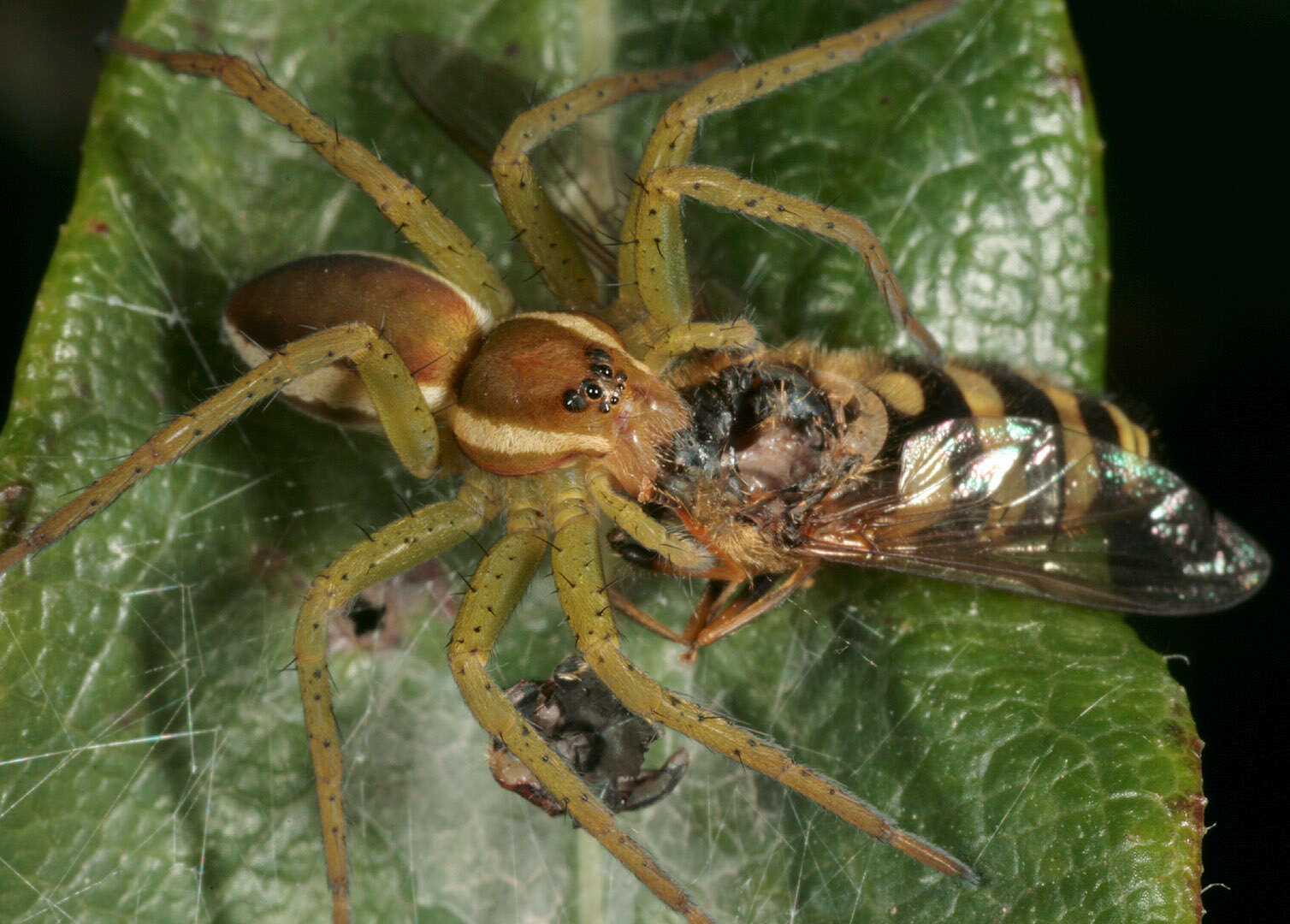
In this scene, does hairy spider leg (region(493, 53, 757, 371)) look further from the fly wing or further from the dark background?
the dark background

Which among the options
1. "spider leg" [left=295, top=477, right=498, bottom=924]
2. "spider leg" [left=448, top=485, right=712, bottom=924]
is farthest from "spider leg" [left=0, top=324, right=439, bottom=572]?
"spider leg" [left=448, top=485, right=712, bottom=924]

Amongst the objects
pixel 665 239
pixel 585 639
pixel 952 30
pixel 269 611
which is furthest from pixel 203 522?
pixel 952 30

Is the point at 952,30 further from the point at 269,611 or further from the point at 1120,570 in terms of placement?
the point at 269,611

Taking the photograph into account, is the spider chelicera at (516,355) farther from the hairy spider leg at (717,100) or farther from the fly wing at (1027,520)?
the fly wing at (1027,520)

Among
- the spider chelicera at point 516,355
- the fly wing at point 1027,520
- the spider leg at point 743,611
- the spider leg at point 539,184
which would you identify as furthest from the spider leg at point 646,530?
the spider leg at point 539,184

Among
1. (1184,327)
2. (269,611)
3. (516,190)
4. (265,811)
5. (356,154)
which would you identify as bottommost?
(1184,327)

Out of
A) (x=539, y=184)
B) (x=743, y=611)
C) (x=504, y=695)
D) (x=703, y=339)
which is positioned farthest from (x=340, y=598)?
(x=539, y=184)

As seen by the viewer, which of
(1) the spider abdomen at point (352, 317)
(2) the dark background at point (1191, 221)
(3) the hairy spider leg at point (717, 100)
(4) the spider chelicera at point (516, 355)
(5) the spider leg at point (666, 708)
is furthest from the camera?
(2) the dark background at point (1191, 221)

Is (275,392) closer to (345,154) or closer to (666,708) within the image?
(345,154)
